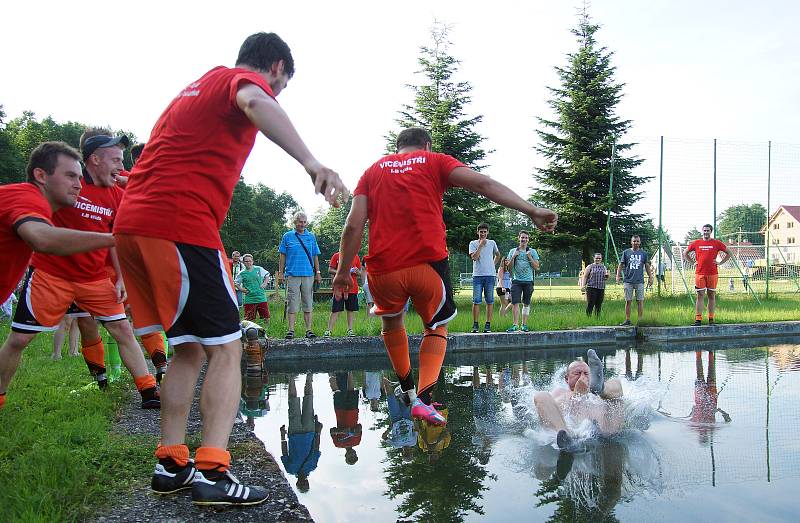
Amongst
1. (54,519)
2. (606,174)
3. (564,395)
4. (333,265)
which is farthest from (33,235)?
(606,174)

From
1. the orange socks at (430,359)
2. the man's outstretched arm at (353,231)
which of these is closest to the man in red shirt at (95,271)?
the man's outstretched arm at (353,231)

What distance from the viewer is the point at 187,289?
2666mm

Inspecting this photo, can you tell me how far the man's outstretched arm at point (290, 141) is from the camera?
2.45 meters

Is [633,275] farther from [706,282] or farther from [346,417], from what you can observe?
[346,417]

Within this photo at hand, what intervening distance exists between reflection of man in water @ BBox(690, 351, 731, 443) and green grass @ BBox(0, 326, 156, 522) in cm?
364

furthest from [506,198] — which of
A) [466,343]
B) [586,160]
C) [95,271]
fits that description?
[586,160]

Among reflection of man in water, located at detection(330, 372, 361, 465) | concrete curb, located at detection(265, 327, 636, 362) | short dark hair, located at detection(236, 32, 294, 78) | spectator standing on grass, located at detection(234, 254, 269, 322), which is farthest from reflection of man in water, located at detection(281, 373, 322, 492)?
spectator standing on grass, located at detection(234, 254, 269, 322)

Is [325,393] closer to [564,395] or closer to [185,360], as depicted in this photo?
[564,395]

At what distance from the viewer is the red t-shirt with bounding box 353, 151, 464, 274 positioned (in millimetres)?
4469

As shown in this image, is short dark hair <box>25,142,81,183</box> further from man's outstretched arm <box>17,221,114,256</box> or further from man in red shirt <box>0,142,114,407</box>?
man's outstretched arm <box>17,221,114,256</box>

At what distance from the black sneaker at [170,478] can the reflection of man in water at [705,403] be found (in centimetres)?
330

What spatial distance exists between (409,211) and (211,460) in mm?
2376

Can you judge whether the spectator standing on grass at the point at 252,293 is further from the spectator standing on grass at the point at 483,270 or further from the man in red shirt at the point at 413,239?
the man in red shirt at the point at 413,239

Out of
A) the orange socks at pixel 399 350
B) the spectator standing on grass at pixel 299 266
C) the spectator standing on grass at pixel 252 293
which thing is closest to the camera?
the orange socks at pixel 399 350
